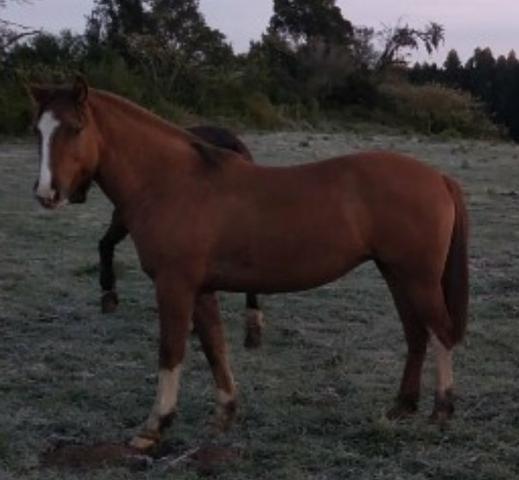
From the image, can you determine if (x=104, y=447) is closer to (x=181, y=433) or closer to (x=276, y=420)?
(x=181, y=433)

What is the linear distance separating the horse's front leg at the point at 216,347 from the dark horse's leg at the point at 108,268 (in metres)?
2.72

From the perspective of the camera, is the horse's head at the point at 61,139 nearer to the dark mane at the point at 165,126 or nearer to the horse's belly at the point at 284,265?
the dark mane at the point at 165,126

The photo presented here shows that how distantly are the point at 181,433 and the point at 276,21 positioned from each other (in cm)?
5306

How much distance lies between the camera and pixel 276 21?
2234 inches

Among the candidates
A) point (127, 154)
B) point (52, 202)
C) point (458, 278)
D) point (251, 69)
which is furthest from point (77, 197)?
point (251, 69)

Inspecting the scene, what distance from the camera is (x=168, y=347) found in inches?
201

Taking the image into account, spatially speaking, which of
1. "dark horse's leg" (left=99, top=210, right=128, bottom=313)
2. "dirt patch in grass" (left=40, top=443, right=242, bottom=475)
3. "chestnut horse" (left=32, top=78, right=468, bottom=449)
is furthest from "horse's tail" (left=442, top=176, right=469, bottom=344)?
"dark horse's leg" (left=99, top=210, right=128, bottom=313)

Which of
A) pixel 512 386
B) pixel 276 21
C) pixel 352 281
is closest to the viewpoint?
pixel 512 386

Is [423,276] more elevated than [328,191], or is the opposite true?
[328,191]

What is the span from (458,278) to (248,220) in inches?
45.8

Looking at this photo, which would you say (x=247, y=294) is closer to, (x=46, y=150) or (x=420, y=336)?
(x=420, y=336)

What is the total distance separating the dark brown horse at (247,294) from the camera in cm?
725

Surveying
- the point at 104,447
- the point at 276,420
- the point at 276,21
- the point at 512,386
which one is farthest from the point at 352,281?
the point at 276,21

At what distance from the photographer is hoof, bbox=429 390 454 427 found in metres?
5.30
